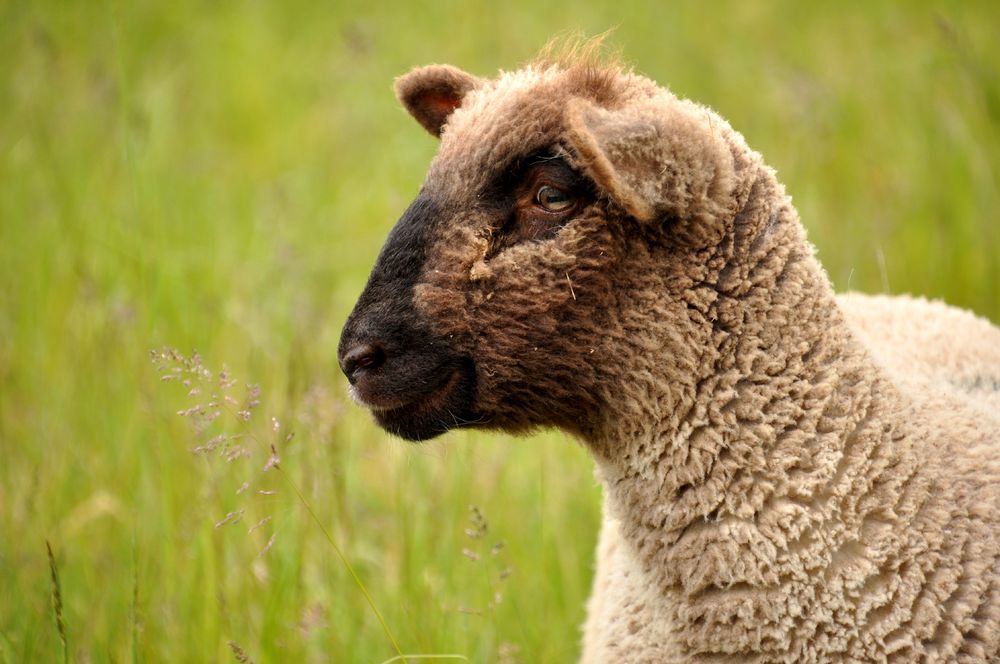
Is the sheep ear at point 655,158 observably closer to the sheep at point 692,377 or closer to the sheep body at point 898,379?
the sheep at point 692,377

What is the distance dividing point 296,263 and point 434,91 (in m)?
2.64

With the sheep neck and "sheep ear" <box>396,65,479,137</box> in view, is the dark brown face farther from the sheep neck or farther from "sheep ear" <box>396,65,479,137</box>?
"sheep ear" <box>396,65,479,137</box>

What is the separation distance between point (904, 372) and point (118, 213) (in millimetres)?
4689

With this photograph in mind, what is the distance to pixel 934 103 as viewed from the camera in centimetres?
686

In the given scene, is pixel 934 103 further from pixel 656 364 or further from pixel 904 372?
pixel 656 364

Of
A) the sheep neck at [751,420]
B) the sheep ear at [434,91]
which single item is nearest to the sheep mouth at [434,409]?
the sheep neck at [751,420]

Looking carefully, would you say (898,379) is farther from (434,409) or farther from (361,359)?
(361,359)

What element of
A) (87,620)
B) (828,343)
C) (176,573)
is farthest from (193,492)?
(828,343)

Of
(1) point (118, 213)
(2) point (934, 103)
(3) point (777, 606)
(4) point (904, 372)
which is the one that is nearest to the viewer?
(3) point (777, 606)

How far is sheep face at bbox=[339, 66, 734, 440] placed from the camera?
249cm

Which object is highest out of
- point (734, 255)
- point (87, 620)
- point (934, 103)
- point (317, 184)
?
point (934, 103)

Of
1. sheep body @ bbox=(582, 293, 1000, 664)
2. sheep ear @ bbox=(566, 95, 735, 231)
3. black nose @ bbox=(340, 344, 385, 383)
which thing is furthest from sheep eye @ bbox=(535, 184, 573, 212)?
sheep body @ bbox=(582, 293, 1000, 664)

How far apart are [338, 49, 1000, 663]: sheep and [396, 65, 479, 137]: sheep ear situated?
452mm

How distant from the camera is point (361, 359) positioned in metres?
2.62
